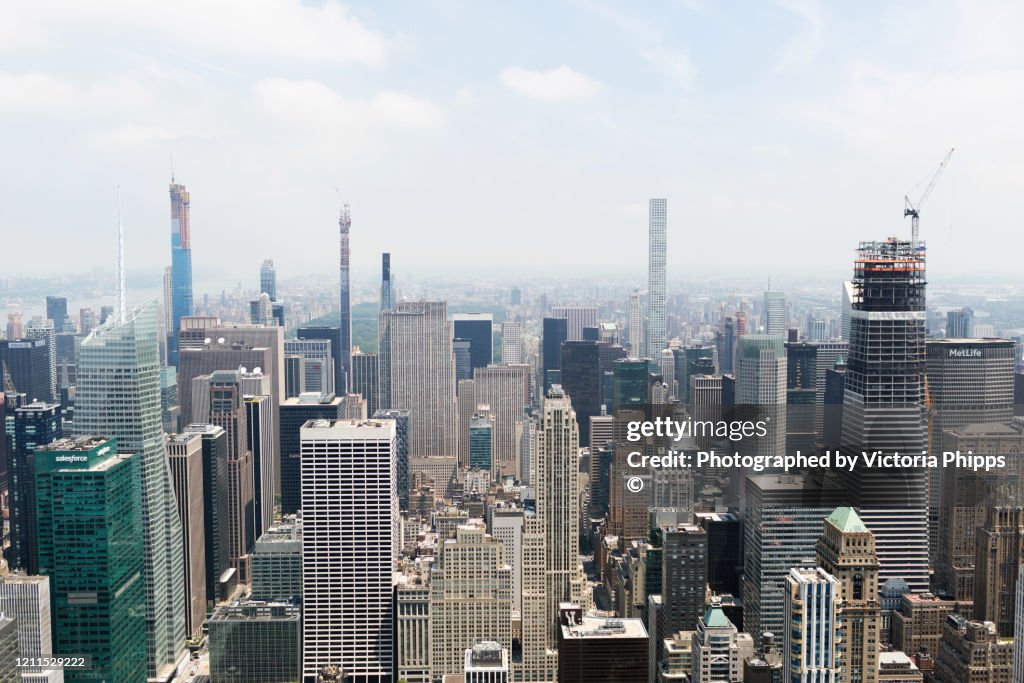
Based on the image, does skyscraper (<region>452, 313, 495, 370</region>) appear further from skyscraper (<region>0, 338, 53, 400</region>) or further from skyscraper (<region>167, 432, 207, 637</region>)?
skyscraper (<region>0, 338, 53, 400</region>)

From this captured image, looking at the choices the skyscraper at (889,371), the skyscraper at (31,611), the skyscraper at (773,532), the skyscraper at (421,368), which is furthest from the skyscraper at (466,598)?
the skyscraper at (421,368)

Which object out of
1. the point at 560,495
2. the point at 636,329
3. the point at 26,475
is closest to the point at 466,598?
the point at 560,495

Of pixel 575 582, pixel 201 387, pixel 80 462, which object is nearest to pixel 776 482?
pixel 575 582

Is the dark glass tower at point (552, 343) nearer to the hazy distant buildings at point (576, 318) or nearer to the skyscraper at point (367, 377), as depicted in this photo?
the hazy distant buildings at point (576, 318)

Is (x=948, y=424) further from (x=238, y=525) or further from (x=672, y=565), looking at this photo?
(x=238, y=525)

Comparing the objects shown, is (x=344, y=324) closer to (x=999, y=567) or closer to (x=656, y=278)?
(x=656, y=278)

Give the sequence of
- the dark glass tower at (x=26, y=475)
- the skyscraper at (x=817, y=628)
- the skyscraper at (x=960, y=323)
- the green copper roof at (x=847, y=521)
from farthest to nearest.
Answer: the skyscraper at (x=960, y=323)
the dark glass tower at (x=26, y=475)
the green copper roof at (x=847, y=521)
the skyscraper at (x=817, y=628)
